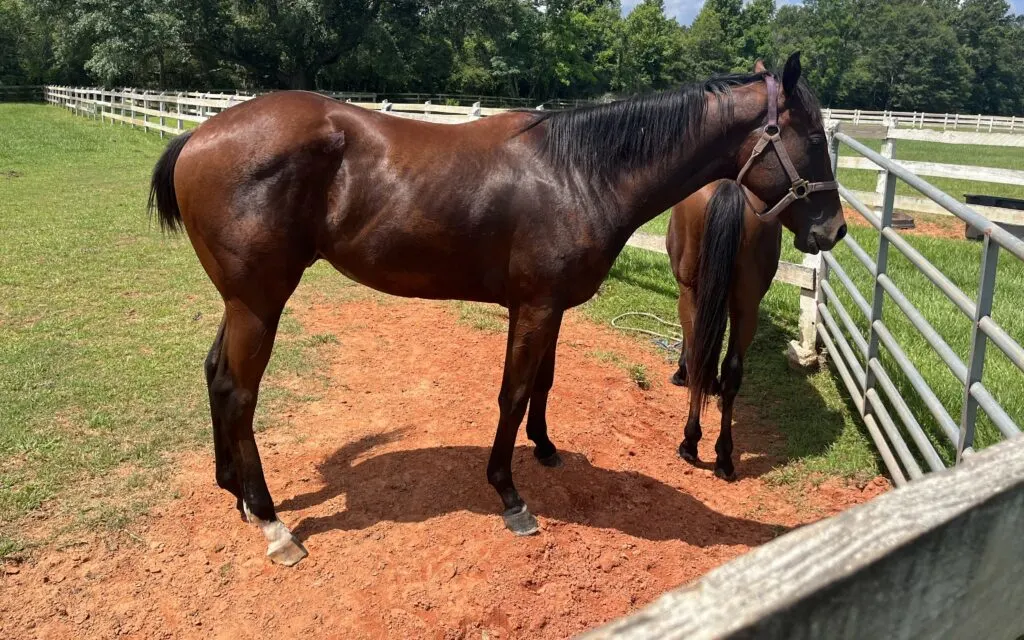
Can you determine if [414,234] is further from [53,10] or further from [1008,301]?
[53,10]

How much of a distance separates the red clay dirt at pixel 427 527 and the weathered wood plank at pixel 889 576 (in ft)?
6.27

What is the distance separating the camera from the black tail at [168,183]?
316cm

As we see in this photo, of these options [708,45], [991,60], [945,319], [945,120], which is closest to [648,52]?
[708,45]

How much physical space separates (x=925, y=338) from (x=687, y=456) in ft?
4.70

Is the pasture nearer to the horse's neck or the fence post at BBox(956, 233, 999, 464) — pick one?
the fence post at BBox(956, 233, 999, 464)

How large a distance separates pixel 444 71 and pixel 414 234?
4098cm

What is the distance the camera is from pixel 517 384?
319 centimetres

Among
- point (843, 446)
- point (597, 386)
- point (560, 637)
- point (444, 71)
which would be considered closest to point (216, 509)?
point (560, 637)

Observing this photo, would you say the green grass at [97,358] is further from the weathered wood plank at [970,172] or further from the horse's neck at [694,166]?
the weathered wood plank at [970,172]

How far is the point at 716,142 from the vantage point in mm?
3080

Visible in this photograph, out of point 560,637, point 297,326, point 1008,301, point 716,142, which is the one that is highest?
point 716,142

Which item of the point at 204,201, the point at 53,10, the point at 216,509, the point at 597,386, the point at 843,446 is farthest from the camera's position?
the point at 53,10

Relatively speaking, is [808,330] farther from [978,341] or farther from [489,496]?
[489,496]

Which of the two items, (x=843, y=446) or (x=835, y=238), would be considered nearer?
(x=835, y=238)
